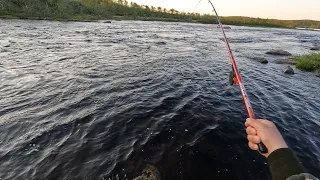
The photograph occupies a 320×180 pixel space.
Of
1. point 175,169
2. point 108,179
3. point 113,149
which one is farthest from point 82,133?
point 175,169

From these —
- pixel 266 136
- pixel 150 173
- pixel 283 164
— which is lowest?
pixel 150 173

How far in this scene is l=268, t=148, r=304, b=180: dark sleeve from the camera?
214 centimetres

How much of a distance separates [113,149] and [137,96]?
468 cm

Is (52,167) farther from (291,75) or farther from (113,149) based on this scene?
(291,75)

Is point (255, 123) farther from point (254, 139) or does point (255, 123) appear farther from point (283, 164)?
point (283, 164)

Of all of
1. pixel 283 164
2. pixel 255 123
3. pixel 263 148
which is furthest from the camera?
pixel 255 123

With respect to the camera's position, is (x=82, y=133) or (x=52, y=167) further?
(x=82, y=133)

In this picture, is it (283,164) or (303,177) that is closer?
(303,177)

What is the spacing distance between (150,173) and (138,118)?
3366 millimetres

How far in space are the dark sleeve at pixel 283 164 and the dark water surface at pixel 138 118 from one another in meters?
4.96

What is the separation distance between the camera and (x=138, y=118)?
993 centimetres

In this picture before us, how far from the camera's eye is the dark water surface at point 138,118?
7.25 m

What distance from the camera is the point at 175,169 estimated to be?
7.12 m

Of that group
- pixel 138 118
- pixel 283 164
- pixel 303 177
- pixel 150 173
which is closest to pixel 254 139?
pixel 283 164
